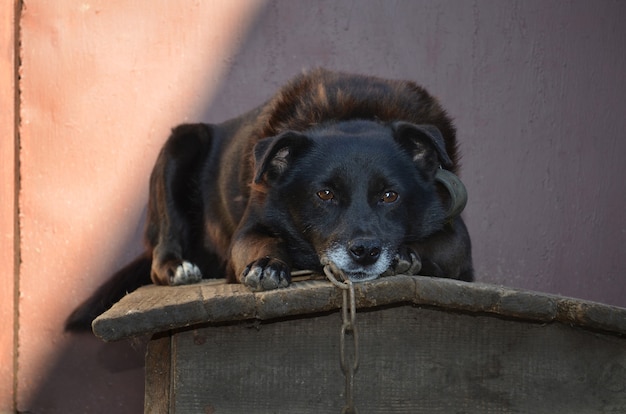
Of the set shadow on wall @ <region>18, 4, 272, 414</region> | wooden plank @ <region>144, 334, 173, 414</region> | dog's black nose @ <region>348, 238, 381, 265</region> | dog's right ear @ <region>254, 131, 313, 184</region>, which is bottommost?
shadow on wall @ <region>18, 4, 272, 414</region>

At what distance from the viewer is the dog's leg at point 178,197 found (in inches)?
162

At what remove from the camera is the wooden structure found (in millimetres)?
2512

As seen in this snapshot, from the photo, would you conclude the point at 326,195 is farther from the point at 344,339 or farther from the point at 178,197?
the point at 178,197

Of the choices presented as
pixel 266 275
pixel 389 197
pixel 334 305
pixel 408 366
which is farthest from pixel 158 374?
pixel 389 197

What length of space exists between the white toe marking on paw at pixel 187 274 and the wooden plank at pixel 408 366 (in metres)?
1.22

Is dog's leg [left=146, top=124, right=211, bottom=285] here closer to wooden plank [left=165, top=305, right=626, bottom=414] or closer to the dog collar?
the dog collar

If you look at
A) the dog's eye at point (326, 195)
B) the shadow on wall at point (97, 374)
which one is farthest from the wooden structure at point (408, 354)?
the shadow on wall at point (97, 374)

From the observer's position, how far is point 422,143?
3.29 meters

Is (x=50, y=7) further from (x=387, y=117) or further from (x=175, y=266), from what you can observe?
(x=387, y=117)

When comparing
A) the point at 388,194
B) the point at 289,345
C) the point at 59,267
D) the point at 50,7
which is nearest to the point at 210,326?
the point at 289,345

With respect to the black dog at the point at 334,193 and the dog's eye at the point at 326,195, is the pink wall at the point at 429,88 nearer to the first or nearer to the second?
the black dog at the point at 334,193

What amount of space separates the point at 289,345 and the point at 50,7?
2485 mm

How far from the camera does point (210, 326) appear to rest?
103 inches

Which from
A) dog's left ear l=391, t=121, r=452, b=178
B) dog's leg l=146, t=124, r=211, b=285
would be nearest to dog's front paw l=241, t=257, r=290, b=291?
dog's left ear l=391, t=121, r=452, b=178
